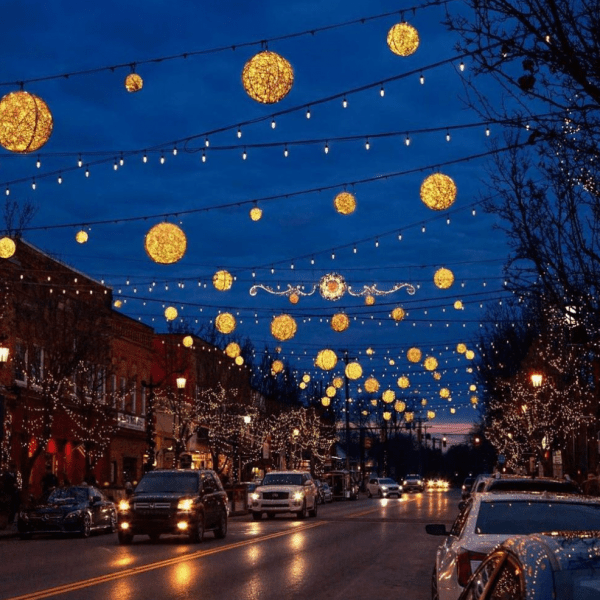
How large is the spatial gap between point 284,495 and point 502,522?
110 ft

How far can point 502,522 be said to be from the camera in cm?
1082

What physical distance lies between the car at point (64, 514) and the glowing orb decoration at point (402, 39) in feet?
61.2

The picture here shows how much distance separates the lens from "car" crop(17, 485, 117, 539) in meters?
31.9

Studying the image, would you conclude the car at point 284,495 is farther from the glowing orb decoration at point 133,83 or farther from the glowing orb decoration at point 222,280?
the glowing orb decoration at point 133,83

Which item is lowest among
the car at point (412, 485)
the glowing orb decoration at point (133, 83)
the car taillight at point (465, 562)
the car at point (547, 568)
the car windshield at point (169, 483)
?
the car taillight at point (465, 562)

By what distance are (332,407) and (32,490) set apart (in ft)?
217

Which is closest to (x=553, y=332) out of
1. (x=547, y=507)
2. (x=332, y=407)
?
(x=547, y=507)

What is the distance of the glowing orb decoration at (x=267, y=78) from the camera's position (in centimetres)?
1752

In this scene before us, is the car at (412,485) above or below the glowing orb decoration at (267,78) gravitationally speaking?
below

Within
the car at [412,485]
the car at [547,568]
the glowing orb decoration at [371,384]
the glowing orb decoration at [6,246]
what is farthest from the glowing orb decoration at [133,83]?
the car at [412,485]

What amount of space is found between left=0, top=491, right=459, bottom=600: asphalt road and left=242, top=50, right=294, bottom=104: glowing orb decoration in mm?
7144

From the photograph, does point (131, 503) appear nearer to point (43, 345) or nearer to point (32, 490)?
point (43, 345)

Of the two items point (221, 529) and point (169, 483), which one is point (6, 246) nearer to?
point (169, 483)

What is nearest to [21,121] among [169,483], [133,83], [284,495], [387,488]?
[133,83]
